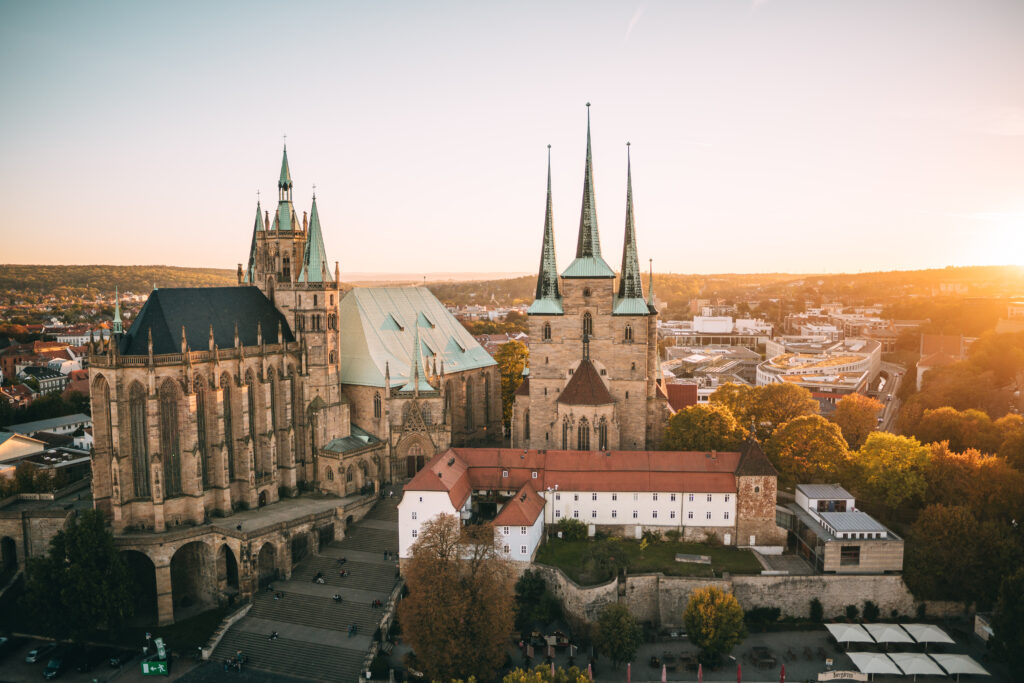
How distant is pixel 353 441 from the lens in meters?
54.4

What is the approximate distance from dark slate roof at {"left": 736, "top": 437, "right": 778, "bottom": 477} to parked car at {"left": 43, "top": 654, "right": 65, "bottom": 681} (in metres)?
42.1

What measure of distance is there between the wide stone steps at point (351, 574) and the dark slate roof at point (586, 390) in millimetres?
17849

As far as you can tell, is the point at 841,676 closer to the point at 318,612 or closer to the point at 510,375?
the point at 318,612

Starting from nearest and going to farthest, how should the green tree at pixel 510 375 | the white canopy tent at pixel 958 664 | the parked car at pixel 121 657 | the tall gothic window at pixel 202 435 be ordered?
the white canopy tent at pixel 958 664
the parked car at pixel 121 657
the tall gothic window at pixel 202 435
the green tree at pixel 510 375

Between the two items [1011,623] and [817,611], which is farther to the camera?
[817,611]

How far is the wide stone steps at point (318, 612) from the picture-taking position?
4012 cm

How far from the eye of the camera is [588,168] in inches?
2222

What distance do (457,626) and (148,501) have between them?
23.9 meters

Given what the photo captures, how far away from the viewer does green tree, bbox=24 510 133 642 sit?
39.5 m

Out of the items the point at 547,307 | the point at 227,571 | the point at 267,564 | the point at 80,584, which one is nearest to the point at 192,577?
the point at 227,571

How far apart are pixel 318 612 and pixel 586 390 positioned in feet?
79.3

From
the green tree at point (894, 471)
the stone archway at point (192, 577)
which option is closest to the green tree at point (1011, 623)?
the green tree at point (894, 471)

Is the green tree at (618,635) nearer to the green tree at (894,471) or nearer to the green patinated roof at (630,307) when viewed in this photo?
the green tree at (894,471)

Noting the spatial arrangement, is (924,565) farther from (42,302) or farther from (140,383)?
(42,302)
